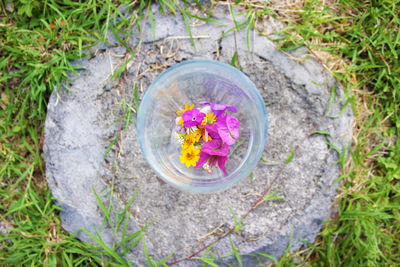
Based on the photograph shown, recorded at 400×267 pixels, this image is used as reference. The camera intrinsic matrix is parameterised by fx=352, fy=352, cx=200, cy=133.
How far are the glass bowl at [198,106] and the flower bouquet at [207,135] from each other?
0.14 metres

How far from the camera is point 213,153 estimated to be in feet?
4.09

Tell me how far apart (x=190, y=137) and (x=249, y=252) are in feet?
2.46

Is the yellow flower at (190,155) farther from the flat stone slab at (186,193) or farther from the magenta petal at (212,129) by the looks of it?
the flat stone slab at (186,193)

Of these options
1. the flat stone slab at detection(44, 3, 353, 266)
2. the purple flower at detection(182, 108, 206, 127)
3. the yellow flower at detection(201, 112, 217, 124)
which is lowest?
the flat stone slab at detection(44, 3, 353, 266)

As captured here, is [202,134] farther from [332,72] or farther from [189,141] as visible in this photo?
[332,72]

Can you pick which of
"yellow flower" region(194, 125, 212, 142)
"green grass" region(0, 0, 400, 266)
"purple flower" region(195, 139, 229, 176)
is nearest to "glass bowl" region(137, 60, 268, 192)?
"purple flower" region(195, 139, 229, 176)

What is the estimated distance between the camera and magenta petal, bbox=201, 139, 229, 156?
1.23 meters

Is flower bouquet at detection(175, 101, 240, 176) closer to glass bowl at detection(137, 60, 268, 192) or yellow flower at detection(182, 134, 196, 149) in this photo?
yellow flower at detection(182, 134, 196, 149)

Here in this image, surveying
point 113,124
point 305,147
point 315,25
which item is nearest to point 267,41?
point 315,25

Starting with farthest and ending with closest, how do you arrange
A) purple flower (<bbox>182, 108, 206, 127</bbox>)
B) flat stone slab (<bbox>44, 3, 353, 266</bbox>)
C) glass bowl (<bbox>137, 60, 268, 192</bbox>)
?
flat stone slab (<bbox>44, 3, 353, 266</bbox>) → glass bowl (<bbox>137, 60, 268, 192</bbox>) → purple flower (<bbox>182, 108, 206, 127</bbox>)

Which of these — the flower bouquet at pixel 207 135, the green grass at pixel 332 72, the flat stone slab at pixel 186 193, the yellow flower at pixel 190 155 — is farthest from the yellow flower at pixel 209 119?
the green grass at pixel 332 72

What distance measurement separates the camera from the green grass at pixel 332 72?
1.73 metres

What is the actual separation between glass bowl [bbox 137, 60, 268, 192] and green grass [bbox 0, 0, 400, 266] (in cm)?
42

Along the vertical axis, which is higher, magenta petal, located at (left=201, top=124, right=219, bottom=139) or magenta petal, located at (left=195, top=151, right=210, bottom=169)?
magenta petal, located at (left=201, top=124, right=219, bottom=139)
